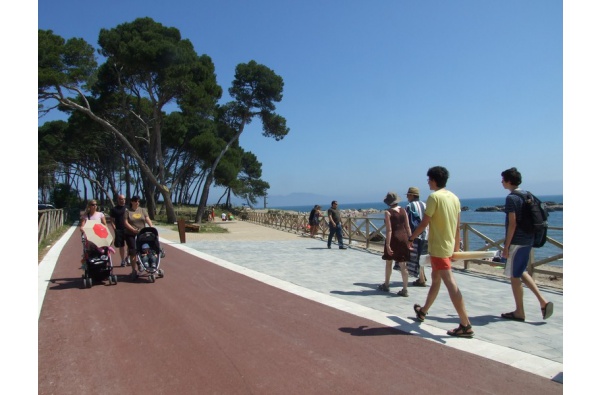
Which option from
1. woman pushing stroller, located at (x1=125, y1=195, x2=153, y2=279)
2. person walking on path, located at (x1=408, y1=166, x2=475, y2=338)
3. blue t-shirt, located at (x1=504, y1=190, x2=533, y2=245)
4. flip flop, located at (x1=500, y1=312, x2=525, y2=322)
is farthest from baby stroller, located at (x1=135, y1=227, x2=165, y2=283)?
blue t-shirt, located at (x1=504, y1=190, x2=533, y2=245)

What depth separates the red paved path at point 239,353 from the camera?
317 centimetres

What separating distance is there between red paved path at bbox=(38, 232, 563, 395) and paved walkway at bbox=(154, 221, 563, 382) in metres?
0.28

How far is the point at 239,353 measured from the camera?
3781mm

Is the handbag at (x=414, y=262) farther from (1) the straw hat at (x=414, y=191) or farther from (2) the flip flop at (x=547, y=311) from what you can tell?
(2) the flip flop at (x=547, y=311)

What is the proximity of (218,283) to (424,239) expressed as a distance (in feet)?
11.0

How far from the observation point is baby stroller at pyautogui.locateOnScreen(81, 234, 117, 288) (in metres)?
6.62

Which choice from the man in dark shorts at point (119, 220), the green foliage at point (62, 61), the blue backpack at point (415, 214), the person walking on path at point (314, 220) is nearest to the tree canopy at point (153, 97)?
the green foliage at point (62, 61)

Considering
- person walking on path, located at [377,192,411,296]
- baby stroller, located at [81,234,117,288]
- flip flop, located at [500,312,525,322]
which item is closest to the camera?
flip flop, located at [500,312,525,322]

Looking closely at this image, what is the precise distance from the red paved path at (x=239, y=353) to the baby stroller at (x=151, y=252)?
119 centimetres

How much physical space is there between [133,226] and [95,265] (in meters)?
1.01

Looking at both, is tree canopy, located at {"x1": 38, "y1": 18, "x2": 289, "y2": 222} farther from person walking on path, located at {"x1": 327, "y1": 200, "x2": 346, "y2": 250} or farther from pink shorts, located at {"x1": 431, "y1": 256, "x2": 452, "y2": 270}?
pink shorts, located at {"x1": 431, "y1": 256, "x2": 452, "y2": 270}

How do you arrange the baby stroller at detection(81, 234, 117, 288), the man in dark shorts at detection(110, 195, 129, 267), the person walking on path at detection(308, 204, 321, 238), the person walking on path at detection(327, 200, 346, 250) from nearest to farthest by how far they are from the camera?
the baby stroller at detection(81, 234, 117, 288) < the man in dark shorts at detection(110, 195, 129, 267) < the person walking on path at detection(327, 200, 346, 250) < the person walking on path at detection(308, 204, 321, 238)

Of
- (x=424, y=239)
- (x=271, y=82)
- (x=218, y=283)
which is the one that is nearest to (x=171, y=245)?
(x=218, y=283)

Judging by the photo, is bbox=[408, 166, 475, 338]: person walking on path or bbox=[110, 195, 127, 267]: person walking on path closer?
bbox=[408, 166, 475, 338]: person walking on path
